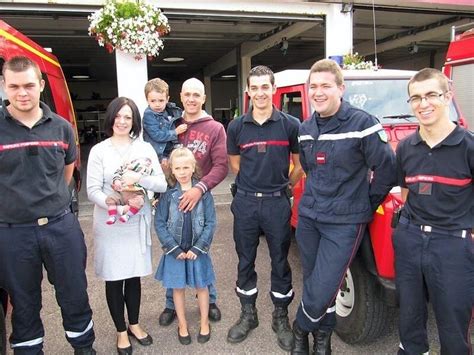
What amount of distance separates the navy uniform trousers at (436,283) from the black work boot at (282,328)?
883mm

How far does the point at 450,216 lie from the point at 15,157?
233 cm

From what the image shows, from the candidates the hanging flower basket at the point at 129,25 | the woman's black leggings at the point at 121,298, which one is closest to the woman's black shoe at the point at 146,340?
the woman's black leggings at the point at 121,298

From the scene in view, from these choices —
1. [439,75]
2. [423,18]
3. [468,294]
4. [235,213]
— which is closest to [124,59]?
[235,213]

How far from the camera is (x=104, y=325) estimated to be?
3451 mm

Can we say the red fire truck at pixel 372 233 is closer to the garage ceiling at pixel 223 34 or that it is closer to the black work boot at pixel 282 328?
the black work boot at pixel 282 328

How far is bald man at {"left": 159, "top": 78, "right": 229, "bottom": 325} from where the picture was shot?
3.26 meters

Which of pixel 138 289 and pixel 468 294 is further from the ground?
pixel 468 294

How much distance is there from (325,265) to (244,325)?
961 millimetres

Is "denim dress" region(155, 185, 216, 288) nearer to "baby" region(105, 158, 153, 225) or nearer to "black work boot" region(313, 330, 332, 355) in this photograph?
"baby" region(105, 158, 153, 225)

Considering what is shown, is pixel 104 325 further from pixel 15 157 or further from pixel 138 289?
pixel 15 157

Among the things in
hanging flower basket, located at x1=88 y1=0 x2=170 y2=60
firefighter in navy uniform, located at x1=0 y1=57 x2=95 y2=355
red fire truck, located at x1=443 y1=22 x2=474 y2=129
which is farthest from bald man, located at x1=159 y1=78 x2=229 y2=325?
red fire truck, located at x1=443 y1=22 x2=474 y2=129

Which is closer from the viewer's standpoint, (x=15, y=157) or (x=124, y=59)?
(x=15, y=157)

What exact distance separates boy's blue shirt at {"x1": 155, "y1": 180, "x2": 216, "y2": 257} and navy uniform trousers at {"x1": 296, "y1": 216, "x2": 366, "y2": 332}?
28.9 inches

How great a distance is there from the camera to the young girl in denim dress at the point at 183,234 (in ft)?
9.92
